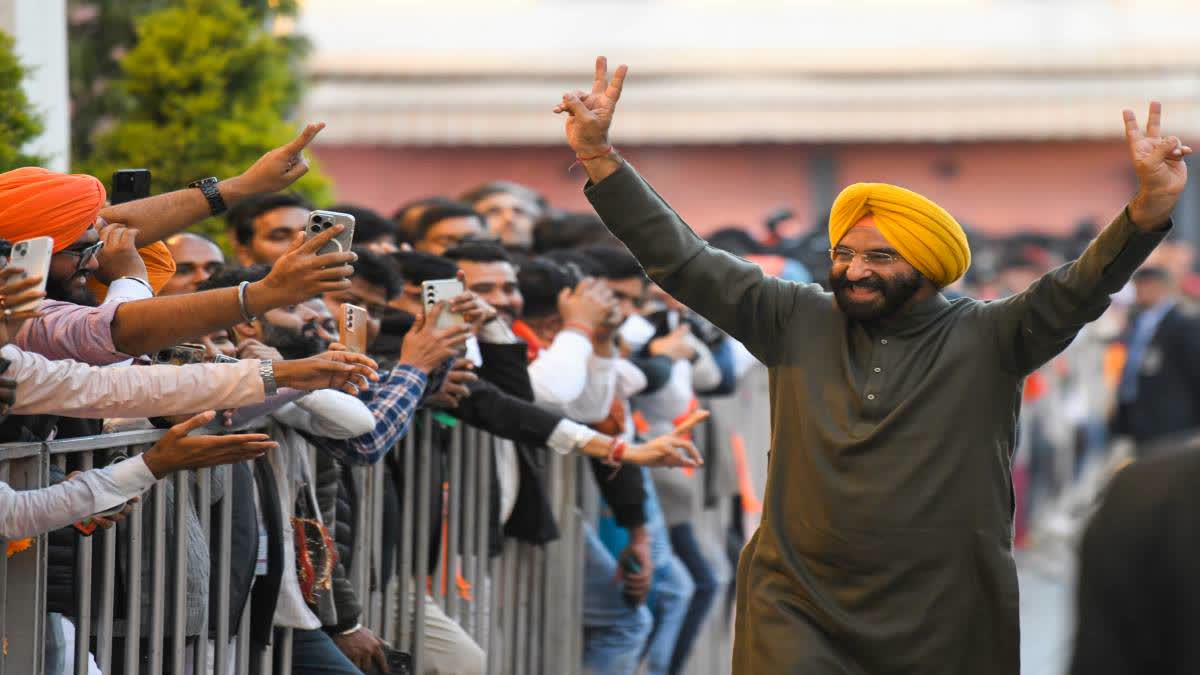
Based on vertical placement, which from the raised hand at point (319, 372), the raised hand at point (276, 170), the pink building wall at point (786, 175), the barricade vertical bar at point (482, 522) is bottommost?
the pink building wall at point (786, 175)

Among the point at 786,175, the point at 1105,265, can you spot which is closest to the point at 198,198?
the point at 1105,265

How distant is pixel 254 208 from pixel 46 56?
118cm

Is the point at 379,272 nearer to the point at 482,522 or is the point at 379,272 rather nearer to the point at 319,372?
the point at 482,522

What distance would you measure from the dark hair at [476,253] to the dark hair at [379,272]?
46cm

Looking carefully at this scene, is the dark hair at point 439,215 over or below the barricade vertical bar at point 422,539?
over

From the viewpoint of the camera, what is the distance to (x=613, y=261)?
9.09m

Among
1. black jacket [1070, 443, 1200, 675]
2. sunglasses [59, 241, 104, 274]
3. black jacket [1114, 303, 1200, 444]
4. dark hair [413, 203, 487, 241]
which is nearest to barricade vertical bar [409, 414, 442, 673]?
sunglasses [59, 241, 104, 274]

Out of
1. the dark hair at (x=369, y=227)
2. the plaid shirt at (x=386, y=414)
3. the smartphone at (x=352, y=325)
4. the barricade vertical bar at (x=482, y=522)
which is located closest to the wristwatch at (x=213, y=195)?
the smartphone at (x=352, y=325)

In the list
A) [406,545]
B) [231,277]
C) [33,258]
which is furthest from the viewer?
[406,545]

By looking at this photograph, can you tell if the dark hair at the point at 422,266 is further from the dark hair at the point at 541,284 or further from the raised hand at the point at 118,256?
the raised hand at the point at 118,256

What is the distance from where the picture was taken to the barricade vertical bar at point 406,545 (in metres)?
6.62

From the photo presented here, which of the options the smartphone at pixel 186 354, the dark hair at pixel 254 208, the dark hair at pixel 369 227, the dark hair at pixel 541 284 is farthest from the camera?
the dark hair at pixel 541 284

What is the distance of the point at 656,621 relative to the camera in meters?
9.00

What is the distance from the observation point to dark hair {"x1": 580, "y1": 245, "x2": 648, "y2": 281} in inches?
356
